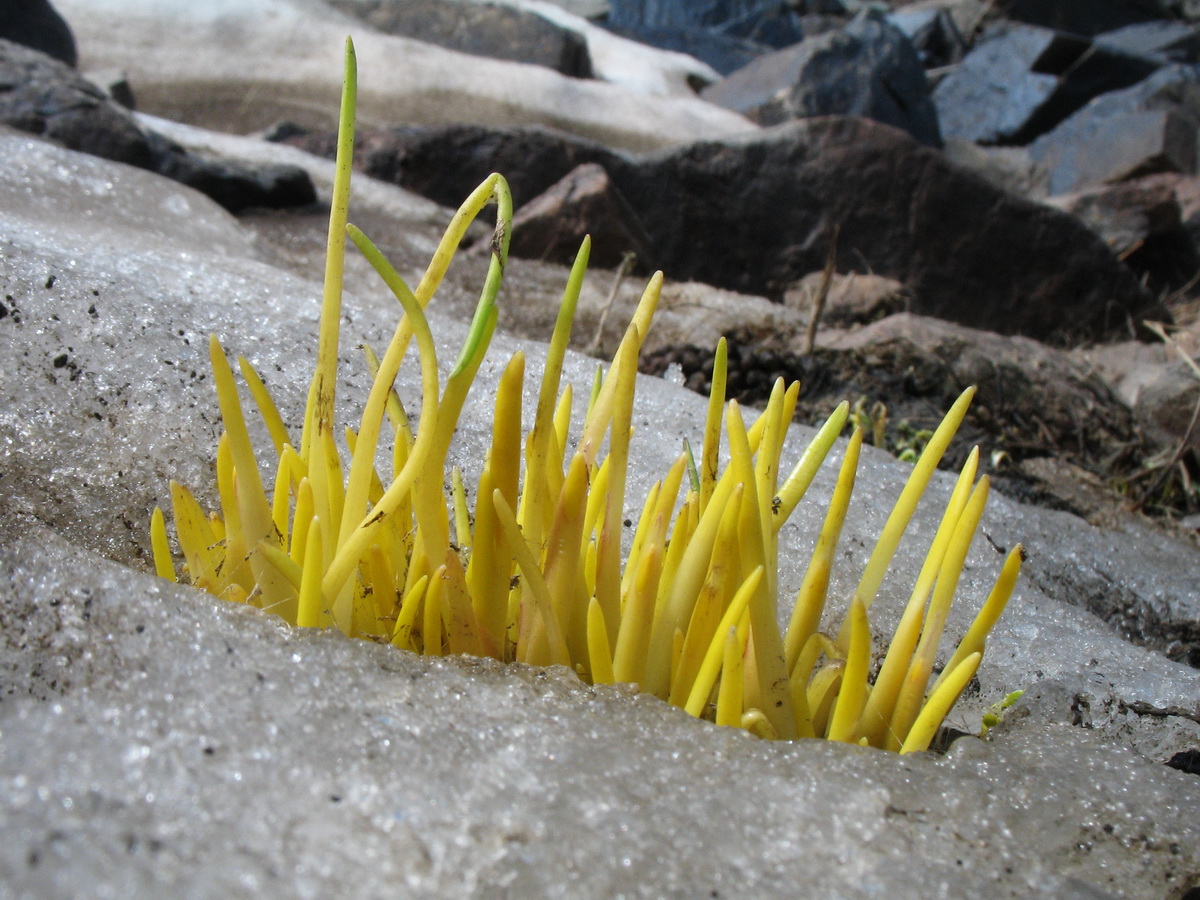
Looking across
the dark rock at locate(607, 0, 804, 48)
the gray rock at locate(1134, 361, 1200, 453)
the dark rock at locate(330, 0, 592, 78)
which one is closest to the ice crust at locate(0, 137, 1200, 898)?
the gray rock at locate(1134, 361, 1200, 453)

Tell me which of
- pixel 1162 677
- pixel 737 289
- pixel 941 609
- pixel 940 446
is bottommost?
pixel 737 289

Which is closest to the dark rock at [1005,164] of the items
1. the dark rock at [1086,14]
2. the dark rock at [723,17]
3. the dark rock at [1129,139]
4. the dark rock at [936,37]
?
the dark rock at [1129,139]

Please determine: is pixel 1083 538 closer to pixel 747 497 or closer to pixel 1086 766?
pixel 1086 766

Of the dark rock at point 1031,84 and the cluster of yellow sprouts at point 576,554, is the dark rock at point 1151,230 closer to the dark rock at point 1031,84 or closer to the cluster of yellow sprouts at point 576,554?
the dark rock at point 1031,84

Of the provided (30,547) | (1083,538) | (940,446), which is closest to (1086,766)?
(940,446)

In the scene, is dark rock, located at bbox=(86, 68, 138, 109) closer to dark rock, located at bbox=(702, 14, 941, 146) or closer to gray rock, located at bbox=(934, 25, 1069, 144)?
dark rock, located at bbox=(702, 14, 941, 146)

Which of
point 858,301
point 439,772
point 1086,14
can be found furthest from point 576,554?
point 1086,14
